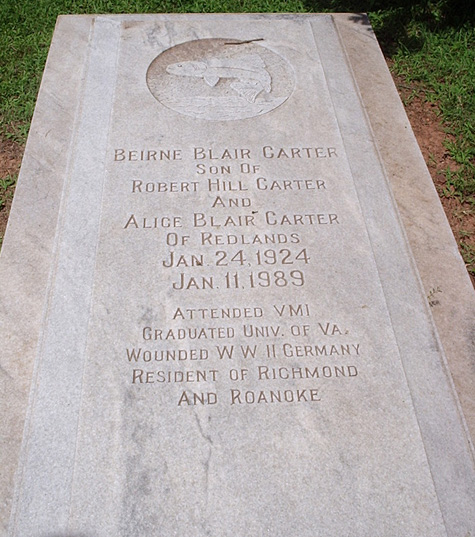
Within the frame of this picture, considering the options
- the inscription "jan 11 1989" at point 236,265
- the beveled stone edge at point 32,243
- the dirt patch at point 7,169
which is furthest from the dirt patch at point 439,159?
the dirt patch at point 7,169

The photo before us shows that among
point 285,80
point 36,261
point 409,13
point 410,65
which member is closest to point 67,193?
point 36,261

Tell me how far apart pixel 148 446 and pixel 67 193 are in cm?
155

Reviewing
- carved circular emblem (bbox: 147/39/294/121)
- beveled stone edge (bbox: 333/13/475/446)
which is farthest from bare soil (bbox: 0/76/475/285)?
carved circular emblem (bbox: 147/39/294/121)

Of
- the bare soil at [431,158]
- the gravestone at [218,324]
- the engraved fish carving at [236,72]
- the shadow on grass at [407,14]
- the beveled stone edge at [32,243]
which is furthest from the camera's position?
the shadow on grass at [407,14]

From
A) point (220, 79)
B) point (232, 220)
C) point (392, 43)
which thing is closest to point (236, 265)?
point (232, 220)

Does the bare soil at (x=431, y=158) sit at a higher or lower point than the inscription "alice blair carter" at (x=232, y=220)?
higher

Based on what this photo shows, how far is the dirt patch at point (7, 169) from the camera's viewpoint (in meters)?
4.11

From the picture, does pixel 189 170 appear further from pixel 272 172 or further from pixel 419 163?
pixel 419 163

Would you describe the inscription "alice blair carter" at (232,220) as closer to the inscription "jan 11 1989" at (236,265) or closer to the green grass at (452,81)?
the inscription "jan 11 1989" at (236,265)

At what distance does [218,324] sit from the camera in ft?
9.53

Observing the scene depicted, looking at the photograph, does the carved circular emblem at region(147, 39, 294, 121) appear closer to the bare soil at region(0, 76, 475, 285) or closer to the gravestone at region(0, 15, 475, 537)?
the gravestone at region(0, 15, 475, 537)

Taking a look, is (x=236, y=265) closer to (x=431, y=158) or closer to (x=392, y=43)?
(x=431, y=158)

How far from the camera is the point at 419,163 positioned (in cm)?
375

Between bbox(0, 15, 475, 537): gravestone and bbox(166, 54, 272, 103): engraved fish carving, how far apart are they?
0.07 ft
